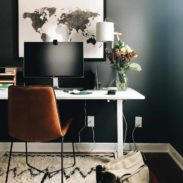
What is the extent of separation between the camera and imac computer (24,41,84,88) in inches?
113

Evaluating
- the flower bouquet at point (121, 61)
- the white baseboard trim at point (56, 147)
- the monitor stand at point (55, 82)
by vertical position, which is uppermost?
the flower bouquet at point (121, 61)

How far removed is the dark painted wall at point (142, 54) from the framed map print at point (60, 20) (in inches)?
4.7

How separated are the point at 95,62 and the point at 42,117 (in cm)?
115

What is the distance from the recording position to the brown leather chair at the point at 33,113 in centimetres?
211

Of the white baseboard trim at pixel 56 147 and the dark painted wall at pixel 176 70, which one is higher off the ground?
the dark painted wall at pixel 176 70

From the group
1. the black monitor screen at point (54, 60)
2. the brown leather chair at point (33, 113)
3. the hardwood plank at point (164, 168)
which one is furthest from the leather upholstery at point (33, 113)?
the hardwood plank at point (164, 168)

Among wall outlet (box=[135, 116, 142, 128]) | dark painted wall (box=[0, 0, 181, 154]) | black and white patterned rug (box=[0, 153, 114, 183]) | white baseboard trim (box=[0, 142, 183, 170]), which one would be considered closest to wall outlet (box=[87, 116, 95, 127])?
dark painted wall (box=[0, 0, 181, 154])

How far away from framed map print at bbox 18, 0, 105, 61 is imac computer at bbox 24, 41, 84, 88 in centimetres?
20

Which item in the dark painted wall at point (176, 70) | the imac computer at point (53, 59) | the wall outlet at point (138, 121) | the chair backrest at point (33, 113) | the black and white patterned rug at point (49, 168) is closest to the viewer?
the chair backrest at point (33, 113)

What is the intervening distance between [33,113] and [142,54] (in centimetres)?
147

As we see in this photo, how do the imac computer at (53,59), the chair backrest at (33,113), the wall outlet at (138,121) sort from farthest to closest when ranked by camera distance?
1. the wall outlet at (138,121)
2. the imac computer at (53,59)
3. the chair backrest at (33,113)

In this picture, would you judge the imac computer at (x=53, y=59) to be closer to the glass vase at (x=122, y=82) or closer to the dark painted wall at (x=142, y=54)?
the dark painted wall at (x=142, y=54)

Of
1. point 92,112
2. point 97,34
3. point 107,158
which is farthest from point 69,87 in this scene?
point 107,158

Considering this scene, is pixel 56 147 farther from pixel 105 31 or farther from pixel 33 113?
pixel 105 31
